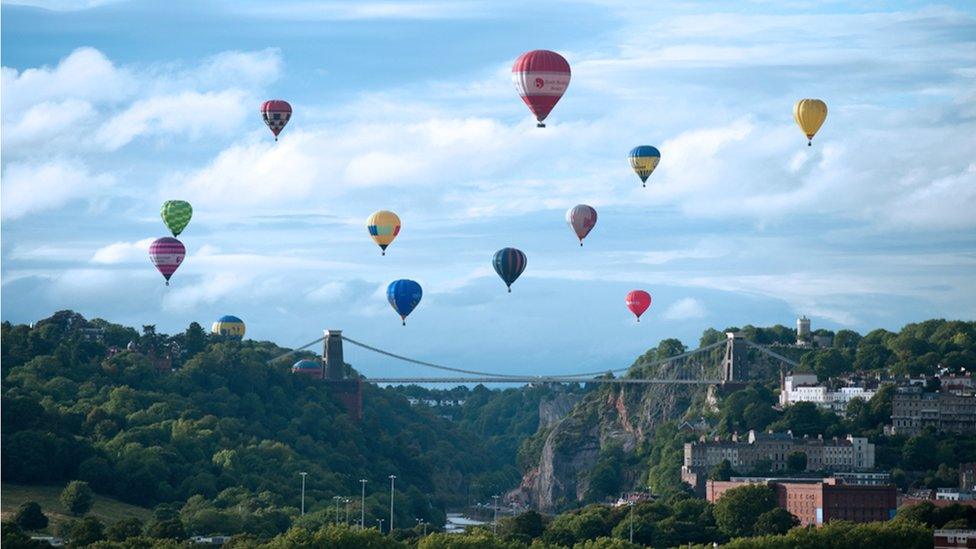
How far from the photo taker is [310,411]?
10625 centimetres

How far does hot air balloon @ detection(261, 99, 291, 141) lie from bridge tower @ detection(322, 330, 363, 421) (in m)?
31.3

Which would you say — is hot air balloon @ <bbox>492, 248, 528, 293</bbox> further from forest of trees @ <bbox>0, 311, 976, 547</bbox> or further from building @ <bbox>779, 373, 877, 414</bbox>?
building @ <bbox>779, 373, 877, 414</bbox>

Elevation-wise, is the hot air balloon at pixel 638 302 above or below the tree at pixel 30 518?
above

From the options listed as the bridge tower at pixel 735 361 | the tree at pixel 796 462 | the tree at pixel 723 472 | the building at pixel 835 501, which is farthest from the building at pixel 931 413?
the building at pixel 835 501

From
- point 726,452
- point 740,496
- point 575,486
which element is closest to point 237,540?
point 740,496

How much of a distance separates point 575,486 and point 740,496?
33282 millimetres

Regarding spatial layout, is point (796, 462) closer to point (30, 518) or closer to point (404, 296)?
point (404, 296)

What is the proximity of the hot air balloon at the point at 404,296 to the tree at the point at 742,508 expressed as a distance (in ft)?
42.5

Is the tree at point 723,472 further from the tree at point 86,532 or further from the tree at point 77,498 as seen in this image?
the tree at point 86,532

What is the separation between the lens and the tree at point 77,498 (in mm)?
77000

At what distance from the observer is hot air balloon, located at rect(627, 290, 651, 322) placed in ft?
331

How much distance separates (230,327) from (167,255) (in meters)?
36.2

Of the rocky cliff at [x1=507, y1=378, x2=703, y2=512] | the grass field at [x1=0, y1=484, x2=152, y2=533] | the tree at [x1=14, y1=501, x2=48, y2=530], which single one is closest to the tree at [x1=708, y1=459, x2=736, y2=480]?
the rocky cliff at [x1=507, y1=378, x2=703, y2=512]

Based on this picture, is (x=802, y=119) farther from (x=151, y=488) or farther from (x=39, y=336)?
(x=39, y=336)
